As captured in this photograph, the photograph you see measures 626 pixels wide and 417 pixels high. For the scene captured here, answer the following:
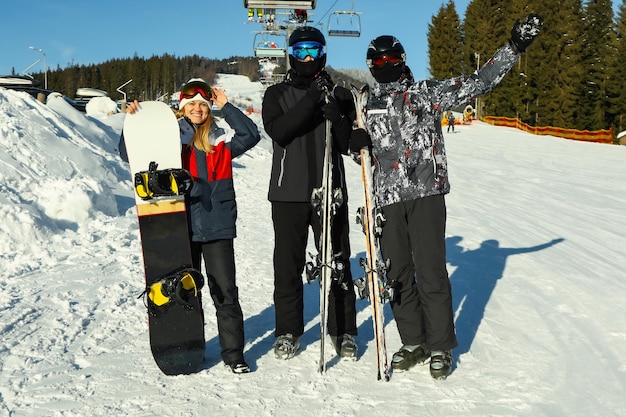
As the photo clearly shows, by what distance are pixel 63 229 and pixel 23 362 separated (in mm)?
4097

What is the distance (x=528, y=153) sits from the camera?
23188mm

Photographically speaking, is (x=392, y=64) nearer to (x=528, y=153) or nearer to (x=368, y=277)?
(x=368, y=277)

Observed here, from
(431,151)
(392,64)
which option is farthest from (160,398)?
(392,64)

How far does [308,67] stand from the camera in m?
3.66

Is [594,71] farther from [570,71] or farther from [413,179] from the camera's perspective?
[413,179]

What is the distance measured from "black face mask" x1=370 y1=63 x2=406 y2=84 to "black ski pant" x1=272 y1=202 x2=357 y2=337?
87 cm

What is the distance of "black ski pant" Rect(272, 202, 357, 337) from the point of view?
3750 millimetres

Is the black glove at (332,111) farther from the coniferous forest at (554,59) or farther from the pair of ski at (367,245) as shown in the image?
the coniferous forest at (554,59)

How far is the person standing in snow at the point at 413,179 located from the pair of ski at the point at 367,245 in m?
0.08

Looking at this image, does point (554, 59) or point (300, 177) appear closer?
point (300, 177)

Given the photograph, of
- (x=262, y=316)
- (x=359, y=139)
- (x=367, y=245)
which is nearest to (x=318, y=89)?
(x=359, y=139)

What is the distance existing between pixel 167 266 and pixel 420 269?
5.27ft

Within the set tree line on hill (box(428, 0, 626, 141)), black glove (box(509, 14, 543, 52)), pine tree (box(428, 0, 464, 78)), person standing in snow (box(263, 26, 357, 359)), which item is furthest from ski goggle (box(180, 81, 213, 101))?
pine tree (box(428, 0, 464, 78))

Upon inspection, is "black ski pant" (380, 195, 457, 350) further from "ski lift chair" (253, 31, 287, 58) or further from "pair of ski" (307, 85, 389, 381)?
"ski lift chair" (253, 31, 287, 58)
